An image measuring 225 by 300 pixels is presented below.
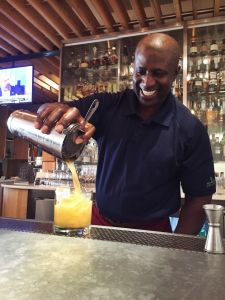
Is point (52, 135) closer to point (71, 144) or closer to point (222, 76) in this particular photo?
point (71, 144)

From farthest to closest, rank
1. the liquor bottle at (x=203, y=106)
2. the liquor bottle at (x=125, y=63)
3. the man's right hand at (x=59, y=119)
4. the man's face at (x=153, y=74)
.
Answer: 1. the liquor bottle at (x=125, y=63)
2. the liquor bottle at (x=203, y=106)
3. the man's face at (x=153, y=74)
4. the man's right hand at (x=59, y=119)

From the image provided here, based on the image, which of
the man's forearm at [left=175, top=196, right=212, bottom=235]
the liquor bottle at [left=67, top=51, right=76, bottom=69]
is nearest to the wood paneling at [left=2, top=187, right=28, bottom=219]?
the liquor bottle at [left=67, top=51, right=76, bottom=69]

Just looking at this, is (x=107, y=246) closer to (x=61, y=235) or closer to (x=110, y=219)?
(x=61, y=235)

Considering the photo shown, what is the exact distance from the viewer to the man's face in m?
1.22

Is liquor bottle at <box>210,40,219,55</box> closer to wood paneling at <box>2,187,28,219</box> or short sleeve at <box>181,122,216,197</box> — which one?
wood paneling at <box>2,187,28,219</box>

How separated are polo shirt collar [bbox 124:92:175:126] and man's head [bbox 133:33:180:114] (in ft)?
0.23

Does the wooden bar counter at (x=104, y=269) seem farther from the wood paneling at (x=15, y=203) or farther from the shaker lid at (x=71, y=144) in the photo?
the wood paneling at (x=15, y=203)

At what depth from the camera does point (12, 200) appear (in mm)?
3861

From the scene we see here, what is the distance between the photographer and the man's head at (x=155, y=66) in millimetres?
1224

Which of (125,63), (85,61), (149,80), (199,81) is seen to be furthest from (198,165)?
(85,61)

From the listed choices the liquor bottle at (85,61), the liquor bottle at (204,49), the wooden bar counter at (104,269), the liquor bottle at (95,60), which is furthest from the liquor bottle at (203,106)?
the wooden bar counter at (104,269)

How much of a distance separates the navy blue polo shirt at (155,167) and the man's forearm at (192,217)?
30 mm

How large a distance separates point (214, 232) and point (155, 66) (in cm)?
66

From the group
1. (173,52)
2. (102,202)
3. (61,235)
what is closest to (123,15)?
(173,52)
